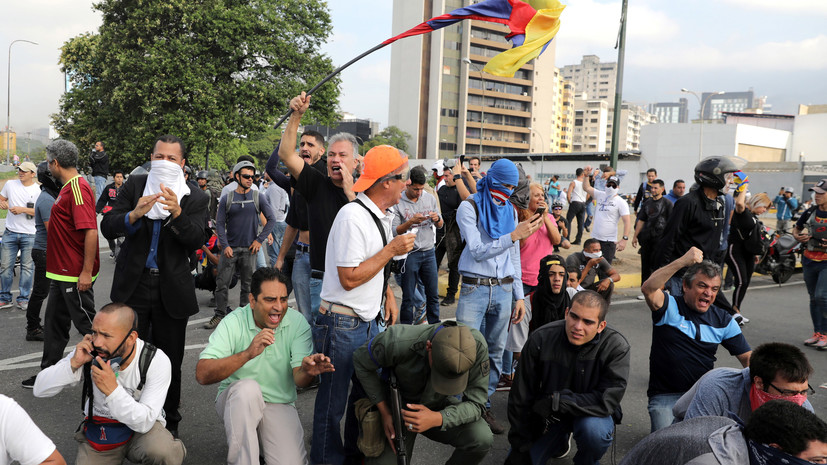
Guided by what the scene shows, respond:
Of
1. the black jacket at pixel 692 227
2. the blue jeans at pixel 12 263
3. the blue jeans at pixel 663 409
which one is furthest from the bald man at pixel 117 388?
the blue jeans at pixel 12 263

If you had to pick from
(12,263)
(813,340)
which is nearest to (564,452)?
(813,340)

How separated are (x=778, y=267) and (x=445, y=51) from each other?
76.7 metres

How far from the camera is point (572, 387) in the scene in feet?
12.1

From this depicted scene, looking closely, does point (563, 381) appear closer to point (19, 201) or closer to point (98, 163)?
point (19, 201)

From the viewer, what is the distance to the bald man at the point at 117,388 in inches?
119

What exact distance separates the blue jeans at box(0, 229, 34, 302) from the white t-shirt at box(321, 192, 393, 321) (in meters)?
5.77

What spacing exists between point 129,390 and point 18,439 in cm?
89

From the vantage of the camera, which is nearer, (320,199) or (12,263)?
(320,199)

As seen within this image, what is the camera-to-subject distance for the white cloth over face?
387 cm

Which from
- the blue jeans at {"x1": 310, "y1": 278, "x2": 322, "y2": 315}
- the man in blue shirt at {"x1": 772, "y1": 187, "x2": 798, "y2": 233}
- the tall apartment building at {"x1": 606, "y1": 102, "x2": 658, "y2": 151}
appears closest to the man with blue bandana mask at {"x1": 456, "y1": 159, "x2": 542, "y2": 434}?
the blue jeans at {"x1": 310, "y1": 278, "x2": 322, "y2": 315}

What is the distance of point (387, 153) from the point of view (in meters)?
3.28

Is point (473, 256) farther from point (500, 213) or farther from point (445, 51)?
point (445, 51)

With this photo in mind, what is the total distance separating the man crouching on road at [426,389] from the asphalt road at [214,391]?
56 centimetres

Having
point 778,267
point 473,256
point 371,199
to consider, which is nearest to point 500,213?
point 473,256
